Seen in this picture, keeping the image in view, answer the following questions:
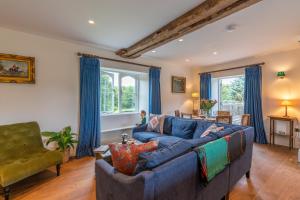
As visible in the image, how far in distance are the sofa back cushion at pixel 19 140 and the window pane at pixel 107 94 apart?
1.72 m

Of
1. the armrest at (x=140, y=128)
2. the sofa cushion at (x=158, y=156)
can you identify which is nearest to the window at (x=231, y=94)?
the armrest at (x=140, y=128)

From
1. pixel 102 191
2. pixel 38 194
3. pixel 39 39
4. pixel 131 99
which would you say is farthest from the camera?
pixel 131 99

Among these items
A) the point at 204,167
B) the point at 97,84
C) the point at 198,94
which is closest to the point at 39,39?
the point at 97,84

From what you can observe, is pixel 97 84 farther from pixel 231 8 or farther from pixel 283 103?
pixel 283 103

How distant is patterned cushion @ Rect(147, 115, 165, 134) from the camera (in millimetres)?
3857

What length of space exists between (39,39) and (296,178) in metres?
5.39

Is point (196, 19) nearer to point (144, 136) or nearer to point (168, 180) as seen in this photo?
point (168, 180)

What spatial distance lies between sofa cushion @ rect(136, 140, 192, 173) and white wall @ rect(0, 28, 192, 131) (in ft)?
9.40

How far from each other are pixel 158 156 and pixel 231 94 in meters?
5.23

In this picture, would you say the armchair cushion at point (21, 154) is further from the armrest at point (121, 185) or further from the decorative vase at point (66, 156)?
the armrest at point (121, 185)

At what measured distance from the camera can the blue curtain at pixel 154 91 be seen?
5070mm

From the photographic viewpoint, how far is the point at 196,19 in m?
2.36

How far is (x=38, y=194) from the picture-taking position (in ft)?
7.41

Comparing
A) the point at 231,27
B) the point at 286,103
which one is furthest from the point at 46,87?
the point at 286,103
